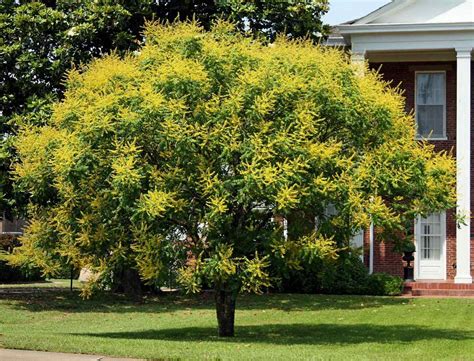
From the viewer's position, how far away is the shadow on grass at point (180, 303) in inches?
958

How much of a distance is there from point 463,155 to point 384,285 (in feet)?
15.1

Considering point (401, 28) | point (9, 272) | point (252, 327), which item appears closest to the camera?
point (252, 327)

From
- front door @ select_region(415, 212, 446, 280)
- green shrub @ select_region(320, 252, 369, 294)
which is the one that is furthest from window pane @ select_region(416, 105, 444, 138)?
green shrub @ select_region(320, 252, 369, 294)

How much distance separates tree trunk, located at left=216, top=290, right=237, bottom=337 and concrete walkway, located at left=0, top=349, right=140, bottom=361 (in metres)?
4.00

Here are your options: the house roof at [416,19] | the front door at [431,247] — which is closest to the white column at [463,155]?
the house roof at [416,19]

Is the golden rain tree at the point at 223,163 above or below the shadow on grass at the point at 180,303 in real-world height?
above

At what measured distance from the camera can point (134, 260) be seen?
15992 millimetres

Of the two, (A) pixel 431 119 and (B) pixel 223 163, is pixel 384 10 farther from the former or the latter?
(B) pixel 223 163

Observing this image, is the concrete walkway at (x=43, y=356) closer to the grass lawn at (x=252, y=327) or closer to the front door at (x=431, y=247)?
the grass lawn at (x=252, y=327)

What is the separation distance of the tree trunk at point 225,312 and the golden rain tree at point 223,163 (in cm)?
4

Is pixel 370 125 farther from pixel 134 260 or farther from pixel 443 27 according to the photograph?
pixel 443 27

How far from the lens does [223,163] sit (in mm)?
15344

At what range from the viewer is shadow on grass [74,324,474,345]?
16453mm

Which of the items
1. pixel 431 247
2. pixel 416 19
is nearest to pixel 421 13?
pixel 416 19
